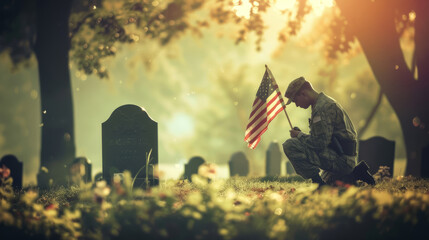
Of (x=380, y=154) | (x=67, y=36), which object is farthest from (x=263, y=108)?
(x=67, y=36)

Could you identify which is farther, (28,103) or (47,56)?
(28,103)

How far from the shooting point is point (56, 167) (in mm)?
11164

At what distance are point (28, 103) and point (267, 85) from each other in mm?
41194

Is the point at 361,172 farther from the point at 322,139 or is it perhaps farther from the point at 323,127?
the point at 323,127

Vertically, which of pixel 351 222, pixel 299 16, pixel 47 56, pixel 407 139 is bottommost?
pixel 351 222

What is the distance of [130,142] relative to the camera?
8.70m

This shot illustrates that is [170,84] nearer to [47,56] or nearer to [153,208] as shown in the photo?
[47,56]

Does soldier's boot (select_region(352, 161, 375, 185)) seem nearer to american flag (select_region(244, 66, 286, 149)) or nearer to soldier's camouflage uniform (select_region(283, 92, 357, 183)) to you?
soldier's camouflage uniform (select_region(283, 92, 357, 183))

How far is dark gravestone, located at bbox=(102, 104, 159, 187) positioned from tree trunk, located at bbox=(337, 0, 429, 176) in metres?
5.83

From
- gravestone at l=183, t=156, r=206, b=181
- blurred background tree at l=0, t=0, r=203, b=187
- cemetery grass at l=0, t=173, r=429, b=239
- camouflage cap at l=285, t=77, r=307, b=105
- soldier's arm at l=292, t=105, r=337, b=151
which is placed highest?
blurred background tree at l=0, t=0, r=203, b=187

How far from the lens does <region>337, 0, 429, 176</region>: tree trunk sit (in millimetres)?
10789

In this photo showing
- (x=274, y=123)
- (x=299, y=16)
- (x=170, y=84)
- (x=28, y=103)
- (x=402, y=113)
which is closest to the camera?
(x=402, y=113)

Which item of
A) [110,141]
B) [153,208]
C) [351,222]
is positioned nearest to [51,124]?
[110,141]

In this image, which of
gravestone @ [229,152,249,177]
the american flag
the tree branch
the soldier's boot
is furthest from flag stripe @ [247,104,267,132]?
the tree branch
